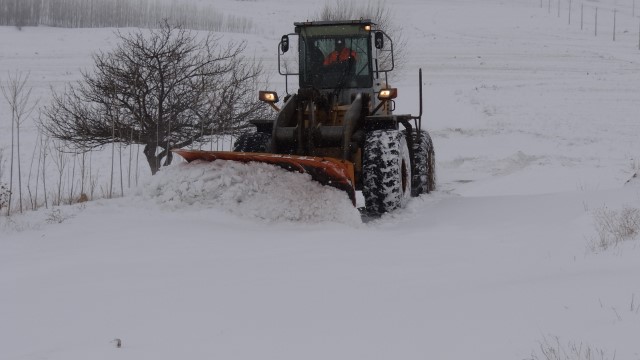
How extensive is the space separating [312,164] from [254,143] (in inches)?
93.8

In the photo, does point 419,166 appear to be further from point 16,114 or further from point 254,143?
point 16,114

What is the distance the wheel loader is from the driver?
0.04 feet

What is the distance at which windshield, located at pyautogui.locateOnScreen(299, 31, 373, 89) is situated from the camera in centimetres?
1030

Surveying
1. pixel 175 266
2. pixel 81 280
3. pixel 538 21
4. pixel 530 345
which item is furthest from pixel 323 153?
pixel 538 21

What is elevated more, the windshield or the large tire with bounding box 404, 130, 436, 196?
the windshield

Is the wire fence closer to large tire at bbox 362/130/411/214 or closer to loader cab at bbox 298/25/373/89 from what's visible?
loader cab at bbox 298/25/373/89

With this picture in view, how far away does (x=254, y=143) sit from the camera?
10.3 m

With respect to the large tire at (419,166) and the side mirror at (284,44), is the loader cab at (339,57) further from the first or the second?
the large tire at (419,166)

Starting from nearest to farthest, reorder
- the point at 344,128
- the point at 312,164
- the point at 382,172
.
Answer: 1. the point at 312,164
2. the point at 382,172
3. the point at 344,128

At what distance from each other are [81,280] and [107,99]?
34.7 feet

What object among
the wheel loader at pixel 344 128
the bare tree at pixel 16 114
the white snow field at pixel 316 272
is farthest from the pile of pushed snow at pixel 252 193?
the bare tree at pixel 16 114

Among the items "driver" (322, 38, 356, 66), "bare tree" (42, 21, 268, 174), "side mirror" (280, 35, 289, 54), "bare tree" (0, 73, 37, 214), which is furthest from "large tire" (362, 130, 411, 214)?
"bare tree" (42, 21, 268, 174)

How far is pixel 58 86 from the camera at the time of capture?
118ft

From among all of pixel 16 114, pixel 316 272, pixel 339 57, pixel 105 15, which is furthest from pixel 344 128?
pixel 105 15
